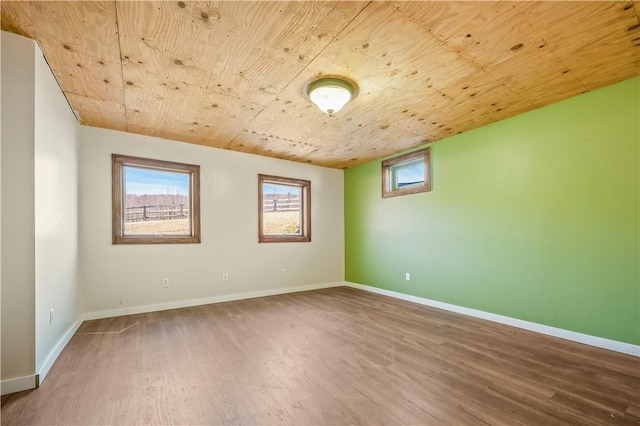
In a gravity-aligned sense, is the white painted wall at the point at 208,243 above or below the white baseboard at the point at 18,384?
above

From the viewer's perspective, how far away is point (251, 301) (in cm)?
459

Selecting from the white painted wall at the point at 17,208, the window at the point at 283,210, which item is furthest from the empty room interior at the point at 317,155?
the window at the point at 283,210

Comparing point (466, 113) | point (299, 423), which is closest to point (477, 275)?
point (466, 113)

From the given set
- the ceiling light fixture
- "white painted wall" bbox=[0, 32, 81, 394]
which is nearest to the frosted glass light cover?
the ceiling light fixture

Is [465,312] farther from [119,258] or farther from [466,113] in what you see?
[119,258]

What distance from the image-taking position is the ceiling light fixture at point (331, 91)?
8.43 feet

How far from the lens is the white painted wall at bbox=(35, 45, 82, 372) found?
2.16m

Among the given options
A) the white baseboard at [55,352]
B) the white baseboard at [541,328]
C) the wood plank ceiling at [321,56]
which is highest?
the wood plank ceiling at [321,56]

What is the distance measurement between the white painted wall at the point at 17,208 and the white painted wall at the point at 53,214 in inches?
2.1

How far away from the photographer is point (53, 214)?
251cm

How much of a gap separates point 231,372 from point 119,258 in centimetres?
266

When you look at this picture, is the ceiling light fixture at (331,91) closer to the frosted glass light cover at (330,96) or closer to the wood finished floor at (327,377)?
the frosted glass light cover at (330,96)

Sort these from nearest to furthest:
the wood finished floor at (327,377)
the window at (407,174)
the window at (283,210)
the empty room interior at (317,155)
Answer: the wood finished floor at (327,377) → the empty room interior at (317,155) → the window at (407,174) → the window at (283,210)

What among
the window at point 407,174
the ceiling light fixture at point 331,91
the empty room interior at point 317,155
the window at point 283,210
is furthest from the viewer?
the window at point 283,210
